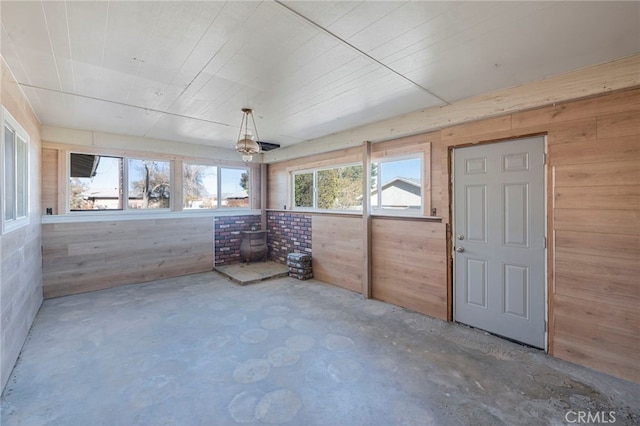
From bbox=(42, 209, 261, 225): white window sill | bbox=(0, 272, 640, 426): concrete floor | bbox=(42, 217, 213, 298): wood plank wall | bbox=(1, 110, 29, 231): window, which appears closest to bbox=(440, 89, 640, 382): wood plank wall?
bbox=(0, 272, 640, 426): concrete floor

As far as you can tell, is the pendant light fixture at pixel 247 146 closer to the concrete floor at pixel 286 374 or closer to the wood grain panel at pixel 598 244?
the concrete floor at pixel 286 374

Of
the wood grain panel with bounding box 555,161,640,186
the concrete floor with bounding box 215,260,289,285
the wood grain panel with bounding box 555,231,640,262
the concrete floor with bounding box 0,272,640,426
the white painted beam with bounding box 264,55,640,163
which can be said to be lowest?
the concrete floor with bounding box 0,272,640,426

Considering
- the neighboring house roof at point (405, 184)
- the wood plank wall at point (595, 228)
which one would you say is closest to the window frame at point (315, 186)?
the neighboring house roof at point (405, 184)

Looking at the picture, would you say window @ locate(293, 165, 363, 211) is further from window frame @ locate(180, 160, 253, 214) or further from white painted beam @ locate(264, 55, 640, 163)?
window frame @ locate(180, 160, 253, 214)

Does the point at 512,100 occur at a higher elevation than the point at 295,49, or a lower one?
lower

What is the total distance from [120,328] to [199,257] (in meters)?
2.53

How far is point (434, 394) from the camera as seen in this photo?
82.0 inches

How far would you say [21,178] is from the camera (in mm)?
3074

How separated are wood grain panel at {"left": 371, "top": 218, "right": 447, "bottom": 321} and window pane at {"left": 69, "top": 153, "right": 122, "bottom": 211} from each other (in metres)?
4.50

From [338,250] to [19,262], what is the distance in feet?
12.9

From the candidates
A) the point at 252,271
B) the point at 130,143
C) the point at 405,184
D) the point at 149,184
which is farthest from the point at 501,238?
the point at 130,143

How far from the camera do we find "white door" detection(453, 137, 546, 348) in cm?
276

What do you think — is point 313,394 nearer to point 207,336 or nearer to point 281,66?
point 207,336

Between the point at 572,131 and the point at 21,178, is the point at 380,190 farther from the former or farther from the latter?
the point at 21,178
